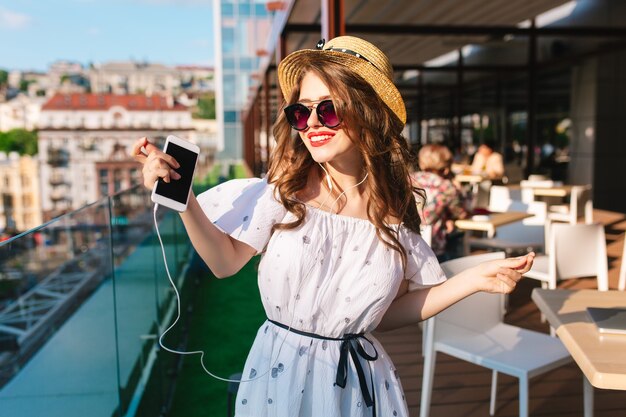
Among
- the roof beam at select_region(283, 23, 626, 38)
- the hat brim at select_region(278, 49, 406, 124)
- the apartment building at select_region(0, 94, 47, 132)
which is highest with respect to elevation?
the apartment building at select_region(0, 94, 47, 132)

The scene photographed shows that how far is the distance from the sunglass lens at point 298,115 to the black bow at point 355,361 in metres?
0.50

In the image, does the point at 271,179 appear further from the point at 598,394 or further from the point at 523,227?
the point at 523,227

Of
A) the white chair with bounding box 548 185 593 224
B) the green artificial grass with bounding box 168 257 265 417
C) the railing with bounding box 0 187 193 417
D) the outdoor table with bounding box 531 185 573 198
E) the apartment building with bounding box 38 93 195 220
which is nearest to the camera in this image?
the railing with bounding box 0 187 193 417

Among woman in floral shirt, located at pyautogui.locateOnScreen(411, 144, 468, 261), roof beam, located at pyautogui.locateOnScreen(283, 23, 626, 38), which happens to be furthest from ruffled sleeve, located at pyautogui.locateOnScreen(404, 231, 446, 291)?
roof beam, located at pyautogui.locateOnScreen(283, 23, 626, 38)

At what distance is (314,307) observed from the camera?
4.39 feet

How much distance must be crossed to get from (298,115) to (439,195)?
2885 mm

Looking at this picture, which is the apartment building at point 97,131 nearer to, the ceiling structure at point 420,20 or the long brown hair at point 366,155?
the ceiling structure at point 420,20

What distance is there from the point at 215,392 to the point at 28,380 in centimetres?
222

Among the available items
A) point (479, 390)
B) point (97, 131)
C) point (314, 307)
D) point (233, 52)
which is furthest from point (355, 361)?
point (97, 131)

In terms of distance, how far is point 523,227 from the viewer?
4980mm

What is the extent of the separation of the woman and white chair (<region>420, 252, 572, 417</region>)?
1.03 meters

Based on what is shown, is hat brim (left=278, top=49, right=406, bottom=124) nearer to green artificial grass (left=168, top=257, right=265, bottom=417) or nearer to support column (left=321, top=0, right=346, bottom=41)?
support column (left=321, top=0, right=346, bottom=41)

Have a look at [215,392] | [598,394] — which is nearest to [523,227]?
[598,394]

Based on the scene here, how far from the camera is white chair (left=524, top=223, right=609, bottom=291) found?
3.41 metres
